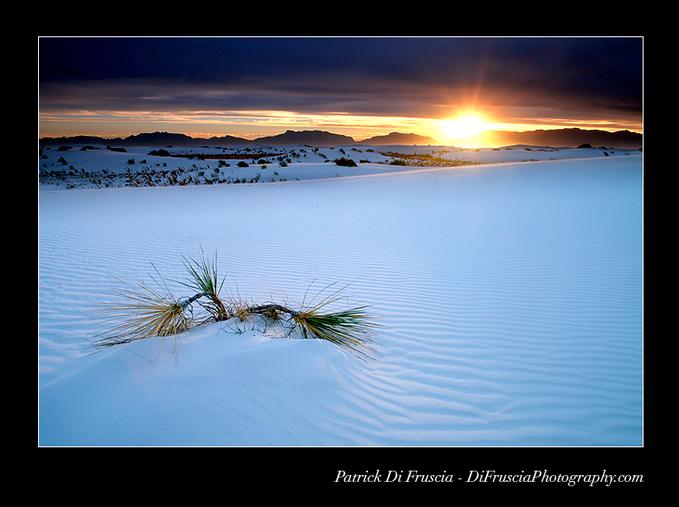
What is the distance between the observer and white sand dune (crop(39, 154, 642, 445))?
9.91 ft

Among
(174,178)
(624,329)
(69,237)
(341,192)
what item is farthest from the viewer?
(174,178)

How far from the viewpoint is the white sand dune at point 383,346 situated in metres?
3.02

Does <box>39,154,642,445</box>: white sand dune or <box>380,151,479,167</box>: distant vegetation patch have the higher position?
<box>380,151,479,167</box>: distant vegetation patch

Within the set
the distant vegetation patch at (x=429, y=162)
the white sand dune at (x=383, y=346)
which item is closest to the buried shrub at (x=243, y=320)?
the white sand dune at (x=383, y=346)

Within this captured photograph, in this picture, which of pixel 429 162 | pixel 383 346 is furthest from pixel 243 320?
pixel 429 162

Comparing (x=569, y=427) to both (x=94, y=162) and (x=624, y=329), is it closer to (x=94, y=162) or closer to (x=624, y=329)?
(x=624, y=329)

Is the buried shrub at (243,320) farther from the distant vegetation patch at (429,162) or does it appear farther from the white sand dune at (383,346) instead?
the distant vegetation patch at (429,162)

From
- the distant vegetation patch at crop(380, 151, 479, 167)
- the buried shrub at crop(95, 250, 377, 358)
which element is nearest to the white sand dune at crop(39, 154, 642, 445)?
the buried shrub at crop(95, 250, 377, 358)

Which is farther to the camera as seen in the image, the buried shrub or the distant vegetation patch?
the distant vegetation patch

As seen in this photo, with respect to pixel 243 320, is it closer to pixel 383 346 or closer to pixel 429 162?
pixel 383 346

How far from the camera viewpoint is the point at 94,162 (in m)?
32.6

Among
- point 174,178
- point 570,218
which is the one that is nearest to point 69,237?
point 570,218

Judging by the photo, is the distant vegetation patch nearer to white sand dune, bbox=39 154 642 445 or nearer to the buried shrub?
white sand dune, bbox=39 154 642 445
